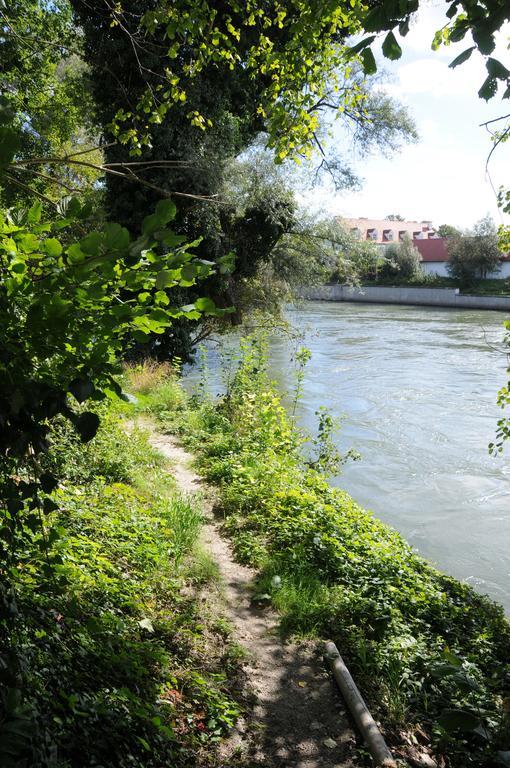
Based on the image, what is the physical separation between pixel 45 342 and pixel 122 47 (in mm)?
12612

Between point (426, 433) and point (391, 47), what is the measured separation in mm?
11827

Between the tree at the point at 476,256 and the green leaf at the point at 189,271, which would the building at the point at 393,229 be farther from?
the green leaf at the point at 189,271

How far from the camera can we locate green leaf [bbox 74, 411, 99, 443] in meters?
1.50

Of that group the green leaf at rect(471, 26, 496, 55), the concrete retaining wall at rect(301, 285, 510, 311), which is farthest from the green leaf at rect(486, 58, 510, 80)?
the concrete retaining wall at rect(301, 285, 510, 311)

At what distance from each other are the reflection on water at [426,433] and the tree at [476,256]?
2431 centimetres

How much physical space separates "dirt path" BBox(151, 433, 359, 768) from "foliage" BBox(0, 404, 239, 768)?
201 millimetres

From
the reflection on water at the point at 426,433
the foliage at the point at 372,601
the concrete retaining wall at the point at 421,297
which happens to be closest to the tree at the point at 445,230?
the concrete retaining wall at the point at 421,297

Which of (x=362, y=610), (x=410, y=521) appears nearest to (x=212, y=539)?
(x=362, y=610)

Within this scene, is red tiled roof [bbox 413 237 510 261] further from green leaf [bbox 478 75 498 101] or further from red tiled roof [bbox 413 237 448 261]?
green leaf [bbox 478 75 498 101]

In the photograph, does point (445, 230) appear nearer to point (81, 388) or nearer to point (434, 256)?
point (434, 256)

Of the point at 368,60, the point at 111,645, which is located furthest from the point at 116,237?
the point at 111,645

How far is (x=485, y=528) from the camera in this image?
29.4 feet

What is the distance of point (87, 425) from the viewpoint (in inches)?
59.7

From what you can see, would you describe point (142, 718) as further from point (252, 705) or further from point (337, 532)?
point (337, 532)
